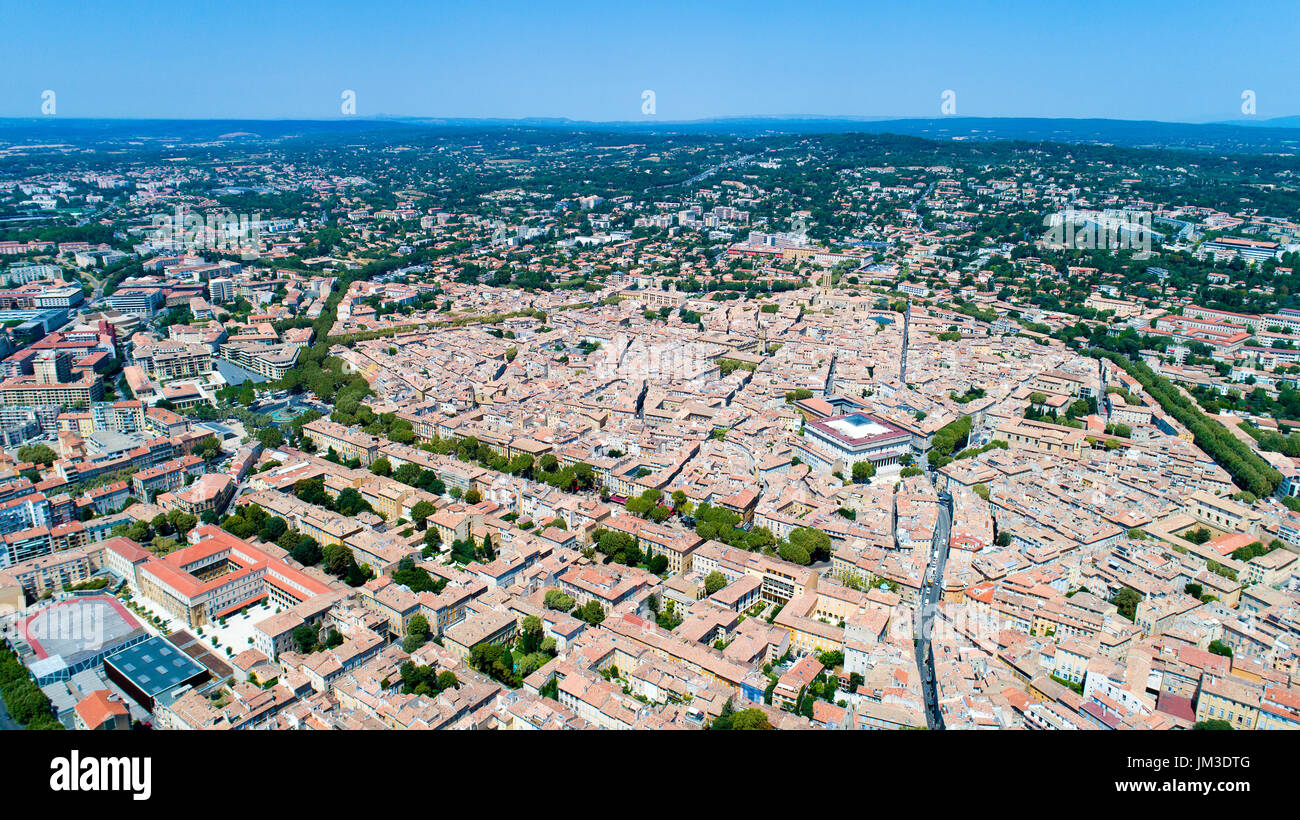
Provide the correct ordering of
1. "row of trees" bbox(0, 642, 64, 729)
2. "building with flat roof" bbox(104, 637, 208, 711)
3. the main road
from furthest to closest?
"building with flat roof" bbox(104, 637, 208, 711)
the main road
"row of trees" bbox(0, 642, 64, 729)

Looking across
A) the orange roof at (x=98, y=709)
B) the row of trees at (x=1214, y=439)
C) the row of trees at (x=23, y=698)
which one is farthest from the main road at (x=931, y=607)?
the row of trees at (x=23, y=698)

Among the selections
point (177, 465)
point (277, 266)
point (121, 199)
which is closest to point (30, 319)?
point (277, 266)

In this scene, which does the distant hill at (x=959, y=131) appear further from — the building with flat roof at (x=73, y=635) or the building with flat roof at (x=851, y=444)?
the building with flat roof at (x=73, y=635)

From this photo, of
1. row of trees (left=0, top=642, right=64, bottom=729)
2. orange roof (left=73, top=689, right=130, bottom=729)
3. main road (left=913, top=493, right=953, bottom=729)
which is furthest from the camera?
main road (left=913, top=493, right=953, bottom=729)

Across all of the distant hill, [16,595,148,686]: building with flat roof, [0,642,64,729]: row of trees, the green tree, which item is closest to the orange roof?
[0,642,64,729]: row of trees

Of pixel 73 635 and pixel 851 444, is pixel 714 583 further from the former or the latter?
pixel 73 635

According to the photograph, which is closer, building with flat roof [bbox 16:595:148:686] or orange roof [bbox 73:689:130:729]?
orange roof [bbox 73:689:130:729]

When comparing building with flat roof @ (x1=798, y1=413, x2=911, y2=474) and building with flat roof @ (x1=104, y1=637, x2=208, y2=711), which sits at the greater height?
building with flat roof @ (x1=798, y1=413, x2=911, y2=474)

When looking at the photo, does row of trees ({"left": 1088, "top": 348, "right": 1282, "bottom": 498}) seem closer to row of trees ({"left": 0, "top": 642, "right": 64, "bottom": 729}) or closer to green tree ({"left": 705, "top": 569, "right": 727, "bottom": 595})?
green tree ({"left": 705, "top": 569, "right": 727, "bottom": 595})

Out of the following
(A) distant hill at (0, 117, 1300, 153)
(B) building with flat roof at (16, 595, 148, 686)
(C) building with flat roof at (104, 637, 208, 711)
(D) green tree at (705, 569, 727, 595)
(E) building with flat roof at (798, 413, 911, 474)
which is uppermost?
(A) distant hill at (0, 117, 1300, 153)
